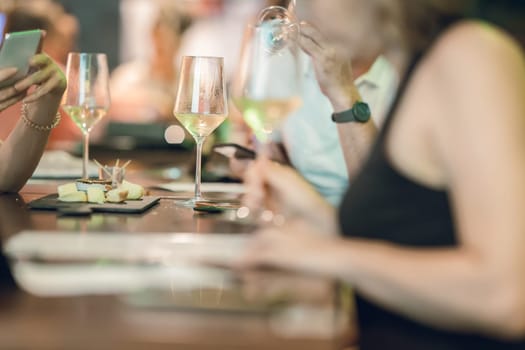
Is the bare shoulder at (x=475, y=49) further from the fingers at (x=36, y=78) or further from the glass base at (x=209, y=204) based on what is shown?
the fingers at (x=36, y=78)

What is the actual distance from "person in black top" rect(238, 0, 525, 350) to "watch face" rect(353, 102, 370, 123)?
71 cm

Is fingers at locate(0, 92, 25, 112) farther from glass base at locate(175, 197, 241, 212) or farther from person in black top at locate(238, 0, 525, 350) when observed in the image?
person in black top at locate(238, 0, 525, 350)

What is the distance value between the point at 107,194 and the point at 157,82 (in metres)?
4.59

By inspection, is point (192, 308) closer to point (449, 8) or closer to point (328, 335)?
point (328, 335)

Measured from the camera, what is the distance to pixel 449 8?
3.70ft

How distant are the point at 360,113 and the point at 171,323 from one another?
3.57 ft

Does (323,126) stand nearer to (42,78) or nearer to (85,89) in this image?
(85,89)

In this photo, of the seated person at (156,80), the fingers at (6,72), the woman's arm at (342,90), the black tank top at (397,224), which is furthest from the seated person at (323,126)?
the seated person at (156,80)

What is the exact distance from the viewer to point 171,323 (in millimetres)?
919

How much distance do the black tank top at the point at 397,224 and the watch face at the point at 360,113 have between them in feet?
2.53

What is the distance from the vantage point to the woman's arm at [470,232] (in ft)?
3.08

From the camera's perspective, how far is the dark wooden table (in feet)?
2.89

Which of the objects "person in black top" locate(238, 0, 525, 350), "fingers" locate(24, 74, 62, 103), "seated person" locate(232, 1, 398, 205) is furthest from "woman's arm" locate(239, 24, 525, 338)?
"seated person" locate(232, 1, 398, 205)

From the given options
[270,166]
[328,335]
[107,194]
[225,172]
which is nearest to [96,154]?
[225,172]
